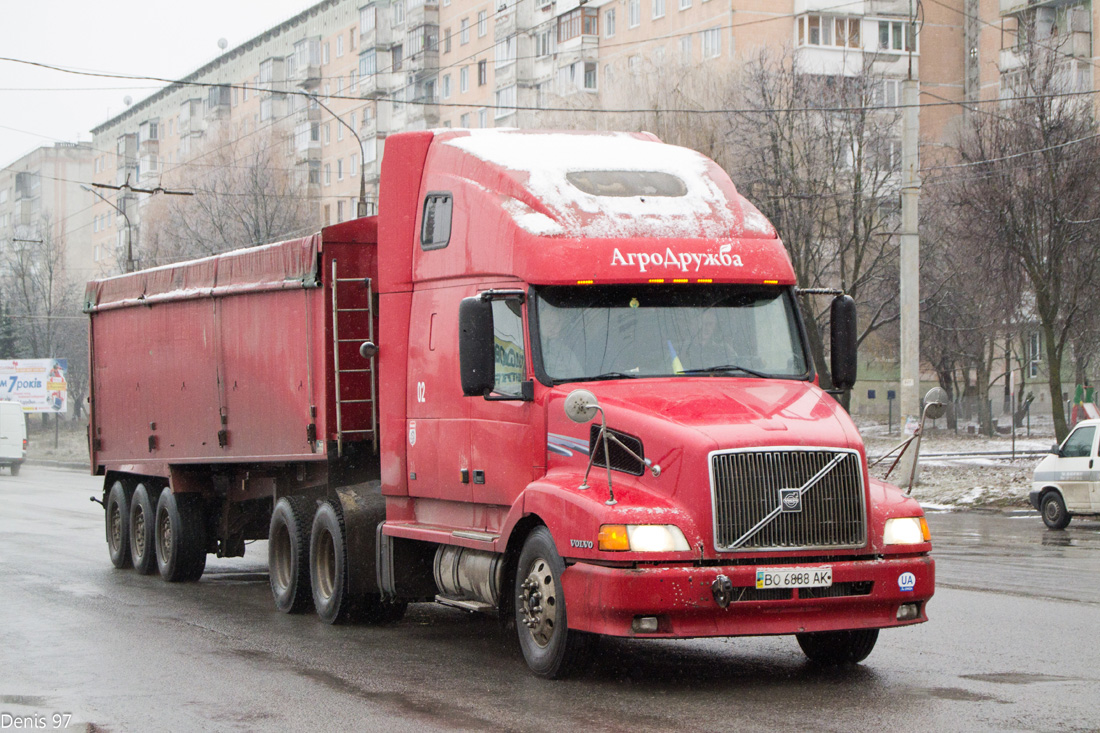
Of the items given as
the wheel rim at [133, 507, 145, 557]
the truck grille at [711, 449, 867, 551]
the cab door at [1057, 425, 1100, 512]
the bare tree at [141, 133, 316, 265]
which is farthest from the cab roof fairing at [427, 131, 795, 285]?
the bare tree at [141, 133, 316, 265]

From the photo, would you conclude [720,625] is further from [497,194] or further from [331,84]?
[331,84]

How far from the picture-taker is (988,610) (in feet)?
39.2

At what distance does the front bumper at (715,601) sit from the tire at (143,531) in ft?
29.3

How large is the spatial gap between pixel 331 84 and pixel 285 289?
7749 centimetres

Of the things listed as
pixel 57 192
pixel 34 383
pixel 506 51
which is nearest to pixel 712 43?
pixel 506 51

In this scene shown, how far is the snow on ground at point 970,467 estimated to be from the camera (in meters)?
28.1

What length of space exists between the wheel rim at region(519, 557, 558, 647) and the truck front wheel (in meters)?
15.5

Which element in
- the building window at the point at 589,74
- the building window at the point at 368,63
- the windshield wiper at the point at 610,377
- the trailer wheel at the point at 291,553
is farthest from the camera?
the building window at the point at 368,63

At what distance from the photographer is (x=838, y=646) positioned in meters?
9.48

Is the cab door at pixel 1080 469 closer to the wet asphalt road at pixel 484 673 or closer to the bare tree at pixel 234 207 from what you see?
the wet asphalt road at pixel 484 673

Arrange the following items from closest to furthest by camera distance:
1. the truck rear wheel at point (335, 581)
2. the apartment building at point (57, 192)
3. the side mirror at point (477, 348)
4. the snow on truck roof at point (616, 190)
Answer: the side mirror at point (477, 348) < the snow on truck roof at point (616, 190) < the truck rear wheel at point (335, 581) < the apartment building at point (57, 192)

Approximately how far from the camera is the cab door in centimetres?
2203

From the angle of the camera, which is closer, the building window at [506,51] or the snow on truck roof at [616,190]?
the snow on truck roof at [616,190]

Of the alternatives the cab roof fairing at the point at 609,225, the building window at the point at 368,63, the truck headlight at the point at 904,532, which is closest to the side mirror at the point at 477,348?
the cab roof fairing at the point at 609,225
